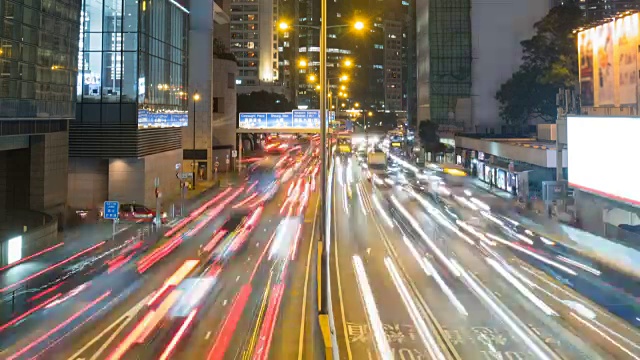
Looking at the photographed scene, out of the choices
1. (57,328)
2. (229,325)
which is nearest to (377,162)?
(229,325)

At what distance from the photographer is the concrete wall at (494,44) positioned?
91938mm

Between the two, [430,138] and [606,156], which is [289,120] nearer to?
[430,138]

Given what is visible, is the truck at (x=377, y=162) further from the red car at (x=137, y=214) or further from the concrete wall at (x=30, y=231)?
the concrete wall at (x=30, y=231)

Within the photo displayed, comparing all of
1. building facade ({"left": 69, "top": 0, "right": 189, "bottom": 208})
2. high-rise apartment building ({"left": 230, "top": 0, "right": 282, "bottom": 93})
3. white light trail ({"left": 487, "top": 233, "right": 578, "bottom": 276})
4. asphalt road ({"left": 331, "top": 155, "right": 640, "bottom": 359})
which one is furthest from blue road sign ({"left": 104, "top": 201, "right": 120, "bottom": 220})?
high-rise apartment building ({"left": 230, "top": 0, "right": 282, "bottom": 93})

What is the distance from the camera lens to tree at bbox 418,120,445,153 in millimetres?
92438

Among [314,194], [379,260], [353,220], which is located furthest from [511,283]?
[314,194]

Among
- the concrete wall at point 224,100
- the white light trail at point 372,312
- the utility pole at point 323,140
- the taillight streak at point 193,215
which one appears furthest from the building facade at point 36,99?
the concrete wall at point 224,100

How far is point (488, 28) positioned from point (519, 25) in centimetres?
507

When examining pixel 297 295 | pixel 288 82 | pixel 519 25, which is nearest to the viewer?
pixel 297 295

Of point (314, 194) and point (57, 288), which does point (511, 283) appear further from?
point (314, 194)

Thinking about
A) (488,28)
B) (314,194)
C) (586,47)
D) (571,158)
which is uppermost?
(488,28)

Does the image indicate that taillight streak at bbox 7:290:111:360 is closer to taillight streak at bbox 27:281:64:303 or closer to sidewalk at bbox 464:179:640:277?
taillight streak at bbox 27:281:64:303

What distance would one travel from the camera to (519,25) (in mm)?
92000

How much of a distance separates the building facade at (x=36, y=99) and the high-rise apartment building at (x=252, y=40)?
134 metres
